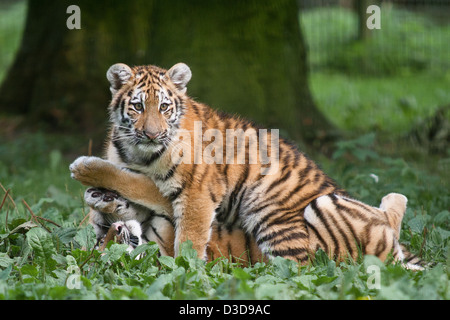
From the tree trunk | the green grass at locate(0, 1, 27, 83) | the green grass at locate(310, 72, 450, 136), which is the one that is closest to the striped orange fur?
the tree trunk

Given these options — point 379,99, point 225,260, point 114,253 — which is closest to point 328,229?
point 225,260

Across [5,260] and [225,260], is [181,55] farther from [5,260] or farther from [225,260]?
[5,260]

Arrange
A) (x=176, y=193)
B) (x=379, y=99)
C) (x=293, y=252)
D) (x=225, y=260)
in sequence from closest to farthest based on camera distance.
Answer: (x=225, y=260) < (x=293, y=252) < (x=176, y=193) < (x=379, y=99)

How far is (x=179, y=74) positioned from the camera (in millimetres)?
5008

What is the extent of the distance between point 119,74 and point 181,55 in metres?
3.34

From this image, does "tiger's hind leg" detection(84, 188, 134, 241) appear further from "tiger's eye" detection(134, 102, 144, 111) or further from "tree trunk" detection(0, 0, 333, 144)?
"tree trunk" detection(0, 0, 333, 144)

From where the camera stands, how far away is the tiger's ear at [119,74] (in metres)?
4.83

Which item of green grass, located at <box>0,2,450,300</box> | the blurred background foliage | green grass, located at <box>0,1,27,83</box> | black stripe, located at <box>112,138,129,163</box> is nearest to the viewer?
green grass, located at <box>0,2,450,300</box>

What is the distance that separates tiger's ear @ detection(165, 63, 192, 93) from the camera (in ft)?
16.3

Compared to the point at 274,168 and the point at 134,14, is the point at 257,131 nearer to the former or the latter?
the point at 274,168

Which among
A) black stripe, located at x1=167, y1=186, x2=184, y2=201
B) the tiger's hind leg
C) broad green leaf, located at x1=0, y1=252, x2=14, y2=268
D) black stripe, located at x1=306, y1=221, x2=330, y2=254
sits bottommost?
black stripe, located at x1=306, y1=221, x2=330, y2=254
